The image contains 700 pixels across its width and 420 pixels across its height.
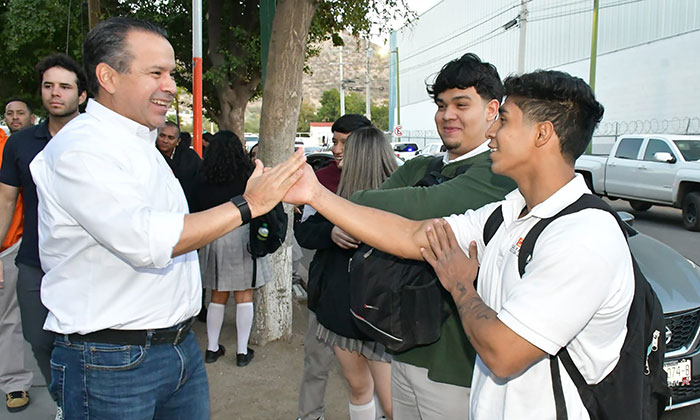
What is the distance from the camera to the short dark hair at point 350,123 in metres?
3.78

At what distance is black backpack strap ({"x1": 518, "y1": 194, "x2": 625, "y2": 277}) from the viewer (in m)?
1.59

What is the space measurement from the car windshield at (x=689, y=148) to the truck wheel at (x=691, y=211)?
40.7 inches

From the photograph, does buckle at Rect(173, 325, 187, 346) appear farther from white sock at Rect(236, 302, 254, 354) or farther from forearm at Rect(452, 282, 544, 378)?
white sock at Rect(236, 302, 254, 354)

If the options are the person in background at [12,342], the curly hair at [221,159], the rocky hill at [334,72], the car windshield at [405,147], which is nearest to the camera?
the person in background at [12,342]

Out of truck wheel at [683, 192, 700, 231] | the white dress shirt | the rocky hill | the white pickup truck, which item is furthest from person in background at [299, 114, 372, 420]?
the rocky hill

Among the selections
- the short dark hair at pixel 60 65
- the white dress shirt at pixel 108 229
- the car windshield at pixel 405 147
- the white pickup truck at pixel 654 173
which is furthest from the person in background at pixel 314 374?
the car windshield at pixel 405 147

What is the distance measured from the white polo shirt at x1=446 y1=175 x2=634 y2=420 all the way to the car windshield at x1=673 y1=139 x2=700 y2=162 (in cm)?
1290

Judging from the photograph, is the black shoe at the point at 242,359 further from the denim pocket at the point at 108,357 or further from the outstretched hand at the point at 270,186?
the outstretched hand at the point at 270,186

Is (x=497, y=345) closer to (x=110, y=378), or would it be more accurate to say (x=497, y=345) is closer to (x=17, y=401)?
(x=110, y=378)

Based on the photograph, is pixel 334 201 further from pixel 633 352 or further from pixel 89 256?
pixel 633 352

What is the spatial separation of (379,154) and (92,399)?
6.46ft

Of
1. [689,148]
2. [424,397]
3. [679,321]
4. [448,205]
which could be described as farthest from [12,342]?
[689,148]

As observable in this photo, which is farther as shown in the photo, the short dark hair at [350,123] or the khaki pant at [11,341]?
the khaki pant at [11,341]

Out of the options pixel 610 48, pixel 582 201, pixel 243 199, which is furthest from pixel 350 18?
pixel 610 48
